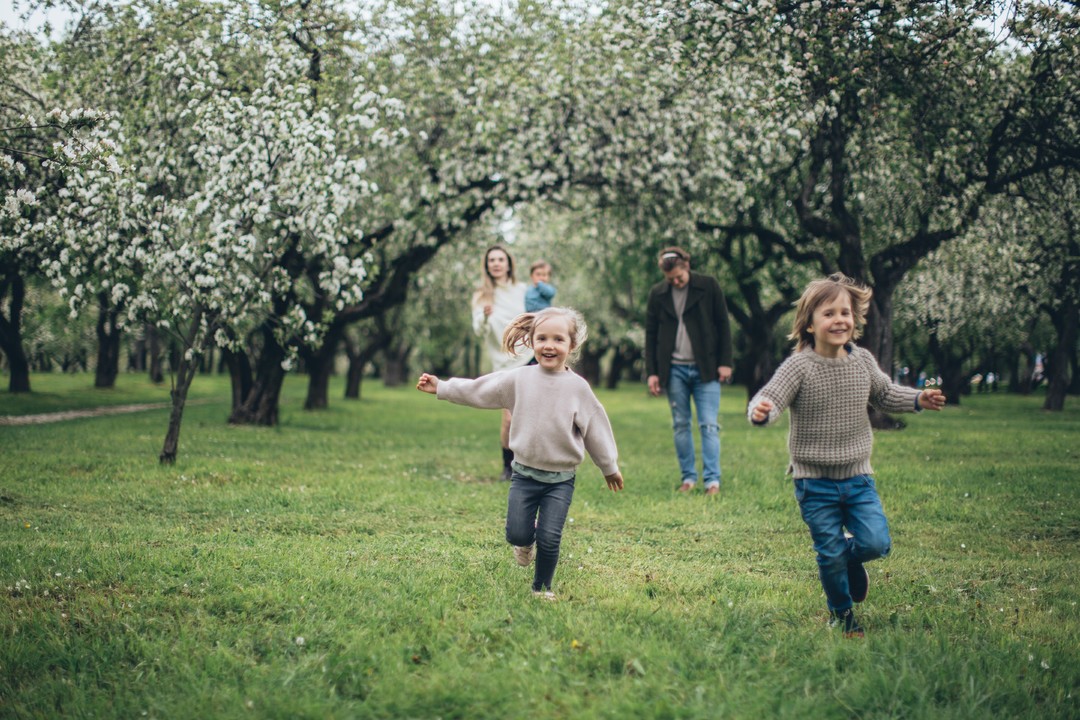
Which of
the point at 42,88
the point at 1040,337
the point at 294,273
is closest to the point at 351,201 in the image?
the point at 294,273

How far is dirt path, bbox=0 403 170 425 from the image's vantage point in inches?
687

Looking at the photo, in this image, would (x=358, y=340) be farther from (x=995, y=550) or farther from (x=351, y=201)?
(x=995, y=550)

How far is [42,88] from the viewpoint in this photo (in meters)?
13.0

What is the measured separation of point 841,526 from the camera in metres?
4.66

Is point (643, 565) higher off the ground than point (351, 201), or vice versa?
→ point (351, 201)

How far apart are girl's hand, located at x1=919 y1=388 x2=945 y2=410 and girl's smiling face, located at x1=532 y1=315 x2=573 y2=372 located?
200 cm

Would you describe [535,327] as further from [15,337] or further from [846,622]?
[15,337]

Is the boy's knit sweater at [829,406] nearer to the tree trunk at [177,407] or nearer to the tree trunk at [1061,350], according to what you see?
the tree trunk at [177,407]

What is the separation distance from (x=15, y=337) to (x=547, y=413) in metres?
23.0

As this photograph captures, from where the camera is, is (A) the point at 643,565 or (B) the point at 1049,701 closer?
(B) the point at 1049,701

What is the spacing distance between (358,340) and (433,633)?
134ft

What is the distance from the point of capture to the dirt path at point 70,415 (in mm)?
17447

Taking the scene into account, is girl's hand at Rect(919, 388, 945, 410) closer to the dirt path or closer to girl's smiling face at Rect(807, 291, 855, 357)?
girl's smiling face at Rect(807, 291, 855, 357)

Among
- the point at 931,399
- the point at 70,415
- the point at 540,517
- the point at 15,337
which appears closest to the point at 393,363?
the point at 15,337
